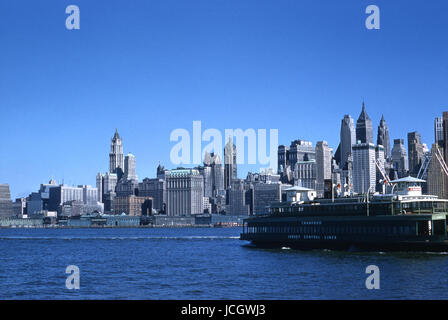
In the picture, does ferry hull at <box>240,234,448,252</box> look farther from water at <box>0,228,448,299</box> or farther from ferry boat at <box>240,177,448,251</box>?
water at <box>0,228,448,299</box>

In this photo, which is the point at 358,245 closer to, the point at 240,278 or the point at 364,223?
the point at 364,223

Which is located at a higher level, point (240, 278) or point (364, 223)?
point (364, 223)

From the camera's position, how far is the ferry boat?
3263 inches

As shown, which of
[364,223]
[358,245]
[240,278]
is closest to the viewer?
[240,278]

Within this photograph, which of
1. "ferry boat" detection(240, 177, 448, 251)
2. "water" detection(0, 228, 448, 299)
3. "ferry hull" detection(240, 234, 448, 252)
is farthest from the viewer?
"ferry boat" detection(240, 177, 448, 251)

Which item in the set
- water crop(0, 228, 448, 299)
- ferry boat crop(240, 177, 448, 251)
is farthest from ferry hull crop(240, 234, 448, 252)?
water crop(0, 228, 448, 299)

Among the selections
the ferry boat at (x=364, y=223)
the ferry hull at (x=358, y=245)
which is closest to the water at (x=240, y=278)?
the ferry hull at (x=358, y=245)

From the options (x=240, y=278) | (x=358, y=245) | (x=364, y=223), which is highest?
(x=364, y=223)

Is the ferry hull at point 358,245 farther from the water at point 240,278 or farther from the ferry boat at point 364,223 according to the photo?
the water at point 240,278

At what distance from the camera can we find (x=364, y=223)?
297ft

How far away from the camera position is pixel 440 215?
82000 mm

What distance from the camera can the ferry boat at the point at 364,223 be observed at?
82875mm

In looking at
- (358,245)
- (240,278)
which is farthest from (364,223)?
(240,278)
